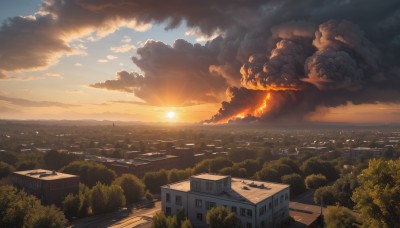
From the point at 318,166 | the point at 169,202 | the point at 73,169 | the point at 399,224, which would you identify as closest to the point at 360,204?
the point at 399,224

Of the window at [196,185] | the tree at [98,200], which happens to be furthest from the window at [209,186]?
the tree at [98,200]

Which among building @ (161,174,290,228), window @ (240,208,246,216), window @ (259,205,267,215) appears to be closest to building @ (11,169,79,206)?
building @ (161,174,290,228)

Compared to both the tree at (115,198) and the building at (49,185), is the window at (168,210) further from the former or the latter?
the building at (49,185)

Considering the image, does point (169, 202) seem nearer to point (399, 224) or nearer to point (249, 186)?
point (249, 186)

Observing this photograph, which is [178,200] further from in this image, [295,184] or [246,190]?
[295,184]

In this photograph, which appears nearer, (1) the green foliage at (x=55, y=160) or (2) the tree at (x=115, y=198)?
(2) the tree at (x=115, y=198)

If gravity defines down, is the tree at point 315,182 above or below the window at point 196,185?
below
